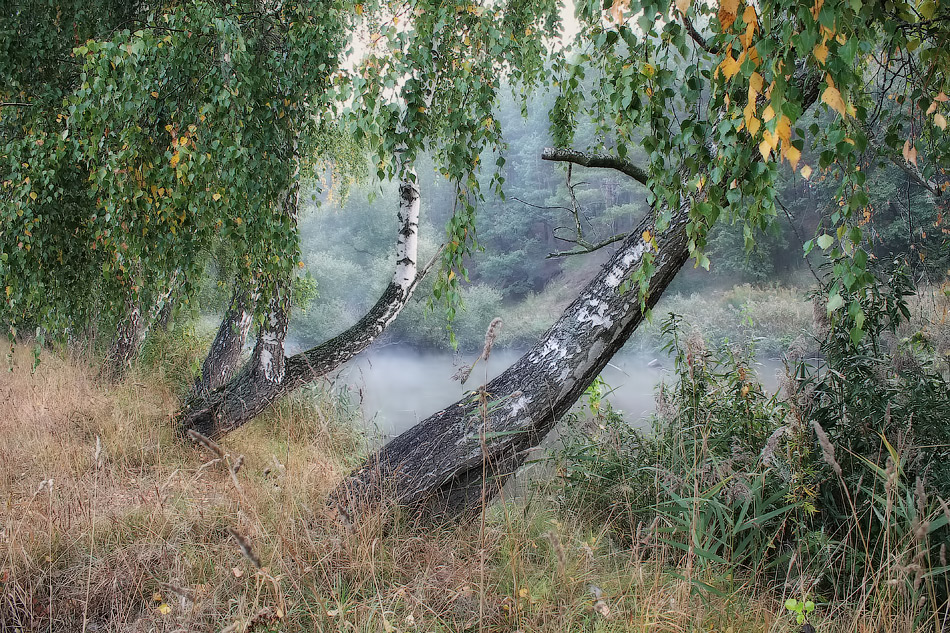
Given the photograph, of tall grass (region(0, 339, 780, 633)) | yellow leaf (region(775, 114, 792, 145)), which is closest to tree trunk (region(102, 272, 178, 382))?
tall grass (region(0, 339, 780, 633))

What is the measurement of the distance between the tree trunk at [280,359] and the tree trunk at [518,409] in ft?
3.87

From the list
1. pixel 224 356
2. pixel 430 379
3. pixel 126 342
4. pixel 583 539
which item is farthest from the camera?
pixel 430 379

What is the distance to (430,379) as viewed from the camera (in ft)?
27.8

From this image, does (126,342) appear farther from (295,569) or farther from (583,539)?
(583,539)

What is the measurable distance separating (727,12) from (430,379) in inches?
304

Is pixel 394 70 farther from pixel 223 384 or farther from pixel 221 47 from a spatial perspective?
pixel 223 384

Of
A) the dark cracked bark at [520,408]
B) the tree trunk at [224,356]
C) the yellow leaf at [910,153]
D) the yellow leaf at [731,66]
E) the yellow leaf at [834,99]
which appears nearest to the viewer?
the yellow leaf at [834,99]

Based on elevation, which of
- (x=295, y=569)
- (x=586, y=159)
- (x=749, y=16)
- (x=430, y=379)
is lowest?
(x=295, y=569)

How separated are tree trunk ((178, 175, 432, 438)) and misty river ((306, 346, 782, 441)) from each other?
1888mm

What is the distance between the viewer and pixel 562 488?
7.48 ft

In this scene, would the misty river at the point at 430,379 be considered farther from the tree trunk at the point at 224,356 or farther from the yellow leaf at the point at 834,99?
the yellow leaf at the point at 834,99

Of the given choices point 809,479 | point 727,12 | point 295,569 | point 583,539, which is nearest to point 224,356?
point 295,569

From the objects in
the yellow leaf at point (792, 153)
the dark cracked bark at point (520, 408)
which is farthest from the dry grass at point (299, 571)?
the yellow leaf at point (792, 153)

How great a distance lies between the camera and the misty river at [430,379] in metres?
6.07
